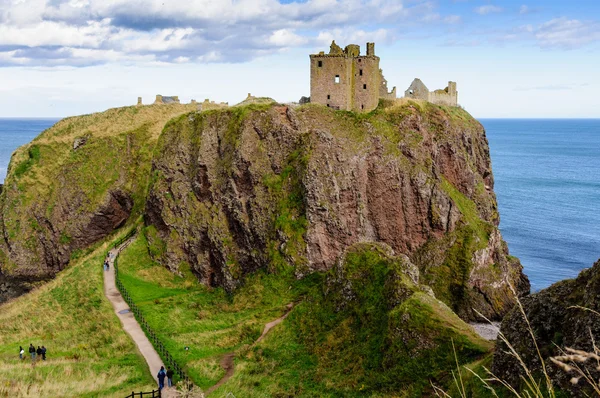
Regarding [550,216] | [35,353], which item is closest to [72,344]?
[35,353]

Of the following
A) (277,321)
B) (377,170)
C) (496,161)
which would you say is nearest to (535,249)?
(377,170)

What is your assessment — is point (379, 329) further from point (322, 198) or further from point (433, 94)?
point (433, 94)

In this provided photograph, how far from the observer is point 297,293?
4494 cm

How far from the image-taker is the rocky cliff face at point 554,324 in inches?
647

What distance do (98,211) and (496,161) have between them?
152 metres

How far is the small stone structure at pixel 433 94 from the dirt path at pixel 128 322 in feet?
133

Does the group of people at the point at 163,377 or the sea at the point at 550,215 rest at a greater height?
the group of people at the point at 163,377

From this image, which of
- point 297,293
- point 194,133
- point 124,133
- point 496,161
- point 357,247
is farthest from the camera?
point 496,161

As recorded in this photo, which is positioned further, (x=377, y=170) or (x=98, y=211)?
(x=98, y=211)

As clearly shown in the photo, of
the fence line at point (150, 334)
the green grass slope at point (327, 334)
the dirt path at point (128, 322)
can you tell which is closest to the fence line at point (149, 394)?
the fence line at point (150, 334)

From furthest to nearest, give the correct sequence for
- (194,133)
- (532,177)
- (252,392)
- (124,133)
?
(532,177) → (124,133) → (194,133) → (252,392)

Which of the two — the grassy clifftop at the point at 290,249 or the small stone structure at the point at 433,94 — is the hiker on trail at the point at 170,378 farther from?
the small stone structure at the point at 433,94

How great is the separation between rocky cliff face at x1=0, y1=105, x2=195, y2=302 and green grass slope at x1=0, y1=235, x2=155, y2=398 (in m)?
18.8

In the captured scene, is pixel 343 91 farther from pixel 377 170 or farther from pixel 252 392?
pixel 252 392
